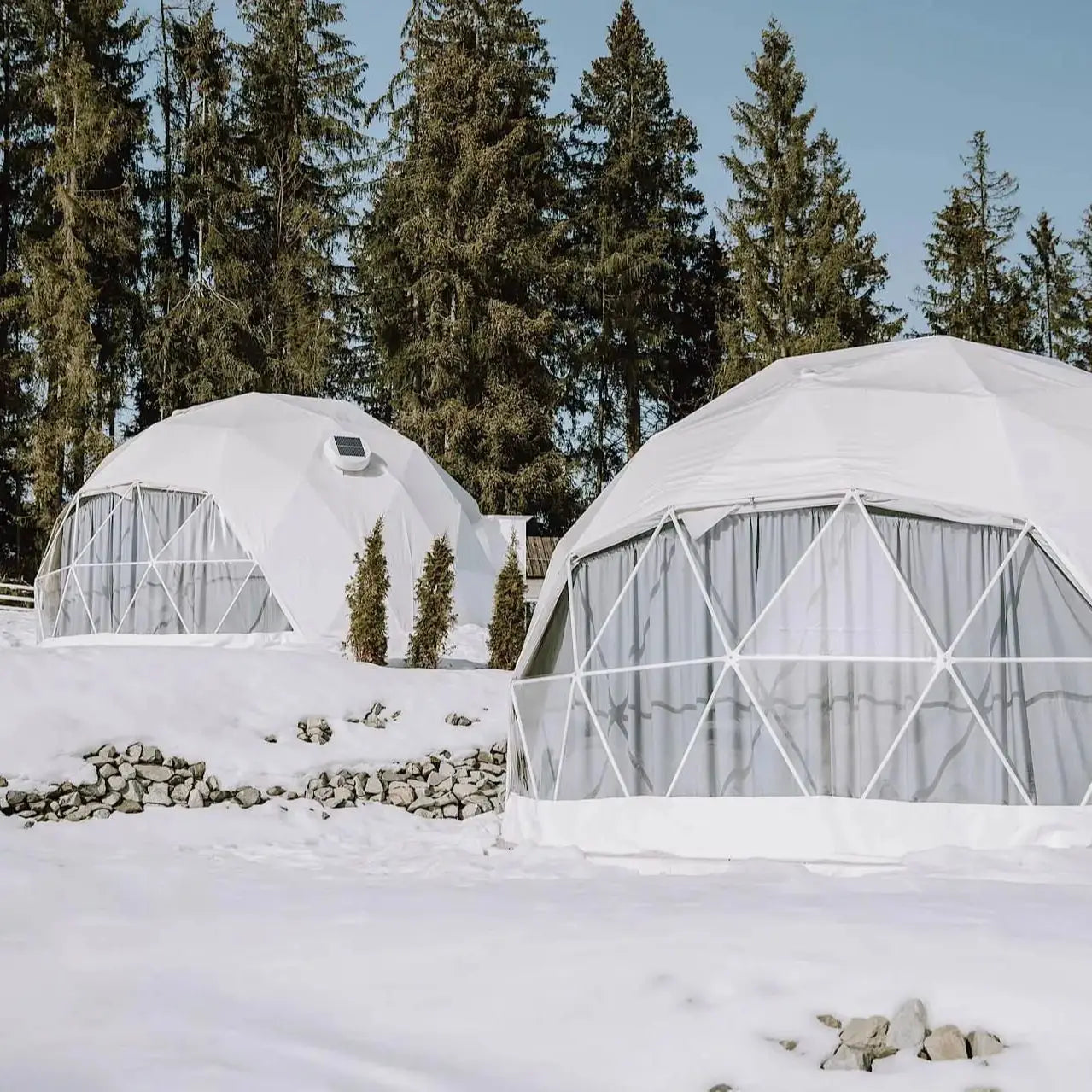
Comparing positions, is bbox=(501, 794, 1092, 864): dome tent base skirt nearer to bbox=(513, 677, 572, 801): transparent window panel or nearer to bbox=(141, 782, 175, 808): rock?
bbox=(513, 677, 572, 801): transparent window panel

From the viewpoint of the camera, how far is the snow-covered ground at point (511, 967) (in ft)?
14.8

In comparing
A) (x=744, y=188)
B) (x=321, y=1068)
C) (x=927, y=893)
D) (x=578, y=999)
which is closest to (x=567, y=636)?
(x=927, y=893)

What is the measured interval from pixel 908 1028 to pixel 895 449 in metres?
4.80

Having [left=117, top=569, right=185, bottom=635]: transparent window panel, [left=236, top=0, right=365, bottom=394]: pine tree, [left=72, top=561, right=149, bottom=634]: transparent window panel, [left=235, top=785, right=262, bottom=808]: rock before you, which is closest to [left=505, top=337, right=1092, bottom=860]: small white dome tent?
[left=235, top=785, right=262, bottom=808]: rock

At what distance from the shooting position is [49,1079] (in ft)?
14.7

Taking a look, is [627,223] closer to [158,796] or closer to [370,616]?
[370,616]

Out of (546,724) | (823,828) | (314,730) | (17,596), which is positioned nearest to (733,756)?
(823,828)

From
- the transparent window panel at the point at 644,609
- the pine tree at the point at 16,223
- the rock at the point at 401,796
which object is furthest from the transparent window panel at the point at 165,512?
the pine tree at the point at 16,223

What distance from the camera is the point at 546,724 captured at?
9.84 m

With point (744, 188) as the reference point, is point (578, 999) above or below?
below

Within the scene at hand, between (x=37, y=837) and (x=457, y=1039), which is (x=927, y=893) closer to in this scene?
(x=457, y=1039)

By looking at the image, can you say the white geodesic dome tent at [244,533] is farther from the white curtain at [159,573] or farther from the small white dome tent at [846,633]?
the small white dome tent at [846,633]

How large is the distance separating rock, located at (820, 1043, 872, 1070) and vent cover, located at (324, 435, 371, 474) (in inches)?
586

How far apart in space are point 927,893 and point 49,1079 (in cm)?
408
